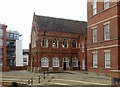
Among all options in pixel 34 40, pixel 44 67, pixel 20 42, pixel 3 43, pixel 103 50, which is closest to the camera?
pixel 103 50

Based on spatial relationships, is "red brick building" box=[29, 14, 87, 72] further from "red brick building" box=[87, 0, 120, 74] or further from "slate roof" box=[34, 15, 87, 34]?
"red brick building" box=[87, 0, 120, 74]

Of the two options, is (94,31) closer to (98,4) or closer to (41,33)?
(98,4)

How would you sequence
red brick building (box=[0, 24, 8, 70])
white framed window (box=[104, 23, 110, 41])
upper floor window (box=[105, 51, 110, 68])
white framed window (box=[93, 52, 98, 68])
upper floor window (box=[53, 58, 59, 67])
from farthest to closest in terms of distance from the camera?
red brick building (box=[0, 24, 8, 70]) → upper floor window (box=[53, 58, 59, 67]) → white framed window (box=[93, 52, 98, 68]) → white framed window (box=[104, 23, 110, 41]) → upper floor window (box=[105, 51, 110, 68])

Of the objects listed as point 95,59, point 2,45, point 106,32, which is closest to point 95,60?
point 95,59

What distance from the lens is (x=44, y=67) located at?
53.2 meters

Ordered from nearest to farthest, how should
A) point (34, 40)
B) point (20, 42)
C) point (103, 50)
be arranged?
point (103, 50), point (34, 40), point (20, 42)

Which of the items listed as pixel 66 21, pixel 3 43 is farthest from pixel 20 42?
pixel 66 21

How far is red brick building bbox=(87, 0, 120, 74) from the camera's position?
30.0m

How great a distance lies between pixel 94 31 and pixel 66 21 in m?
25.0

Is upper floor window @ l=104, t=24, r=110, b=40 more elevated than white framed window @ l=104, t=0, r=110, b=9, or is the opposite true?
white framed window @ l=104, t=0, r=110, b=9

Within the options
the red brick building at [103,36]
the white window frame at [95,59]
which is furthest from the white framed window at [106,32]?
the white window frame at [95,59]

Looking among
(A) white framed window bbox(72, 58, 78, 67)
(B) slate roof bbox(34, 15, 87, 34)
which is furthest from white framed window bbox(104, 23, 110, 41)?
(A) white framed window bbox(72, 58, 78, 67)

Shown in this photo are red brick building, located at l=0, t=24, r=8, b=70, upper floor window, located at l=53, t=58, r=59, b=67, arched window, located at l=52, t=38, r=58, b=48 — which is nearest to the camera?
upper floor window, located at l=53, t=58, r=59, b=67

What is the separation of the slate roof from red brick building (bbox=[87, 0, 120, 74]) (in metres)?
19.7
